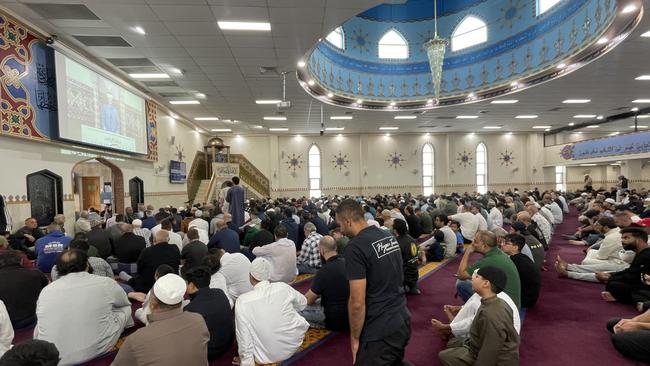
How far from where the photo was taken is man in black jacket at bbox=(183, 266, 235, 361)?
2.55 m

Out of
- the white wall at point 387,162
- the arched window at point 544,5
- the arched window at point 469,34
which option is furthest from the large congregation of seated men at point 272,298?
the white wall at point 387,162

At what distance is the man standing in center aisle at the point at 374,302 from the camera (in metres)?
1.93

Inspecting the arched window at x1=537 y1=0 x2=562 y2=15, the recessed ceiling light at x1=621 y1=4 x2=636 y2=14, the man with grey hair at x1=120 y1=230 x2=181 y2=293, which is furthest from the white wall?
the man with grey hair at x1=120 y1=230 x2=181 y2=293

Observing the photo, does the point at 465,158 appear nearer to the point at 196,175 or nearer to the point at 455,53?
the point at 455,53

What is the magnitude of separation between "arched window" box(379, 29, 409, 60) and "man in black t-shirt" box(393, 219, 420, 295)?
34.0 feet

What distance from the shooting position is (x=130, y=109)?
9445 millimetres

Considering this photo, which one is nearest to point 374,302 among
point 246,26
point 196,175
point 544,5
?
point 246,26

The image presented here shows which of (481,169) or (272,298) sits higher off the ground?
(481,169)

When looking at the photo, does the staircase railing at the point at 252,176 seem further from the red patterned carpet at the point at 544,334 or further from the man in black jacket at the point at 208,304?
the man in black jacket at the point at 208,304

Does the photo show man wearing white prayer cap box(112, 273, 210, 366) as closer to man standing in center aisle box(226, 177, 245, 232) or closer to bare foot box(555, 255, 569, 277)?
bare foot box(555, 255, 569, 277)

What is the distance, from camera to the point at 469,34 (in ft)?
41.0

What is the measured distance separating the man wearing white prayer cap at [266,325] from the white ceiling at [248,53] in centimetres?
435

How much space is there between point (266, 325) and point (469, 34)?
12860 mm

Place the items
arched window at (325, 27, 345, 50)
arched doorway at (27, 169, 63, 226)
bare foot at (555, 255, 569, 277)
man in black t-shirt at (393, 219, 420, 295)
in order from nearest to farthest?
man in black t-shirt at (393, 219, 420, 295), bare foot at (555, 255, 569, 277), arched doorway at (27, 169, 63, 226), arched window at (325, 27, 345, 50)
